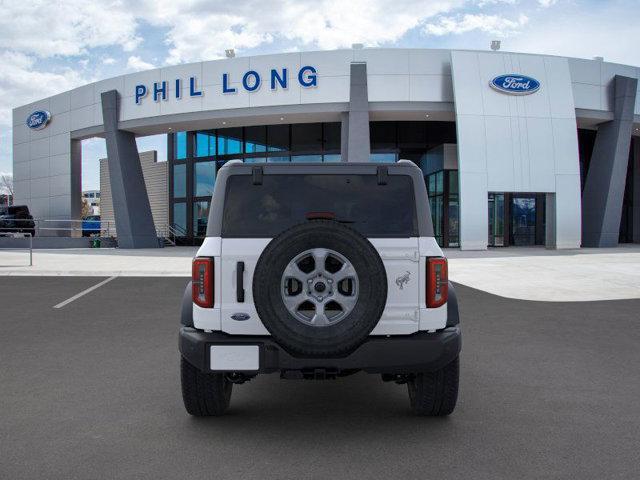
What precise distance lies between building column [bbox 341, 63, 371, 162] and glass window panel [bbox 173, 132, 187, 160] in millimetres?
15080

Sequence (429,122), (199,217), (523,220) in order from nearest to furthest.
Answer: (429,122) < (523,220) < (199,217)

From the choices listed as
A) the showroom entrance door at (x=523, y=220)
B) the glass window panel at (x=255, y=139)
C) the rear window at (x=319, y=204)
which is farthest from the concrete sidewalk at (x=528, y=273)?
the glass window panel at (x=255, y=139)

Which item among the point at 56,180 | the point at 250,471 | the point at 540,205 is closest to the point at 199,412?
the point at 250,471

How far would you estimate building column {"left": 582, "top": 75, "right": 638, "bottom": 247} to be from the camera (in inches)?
1065

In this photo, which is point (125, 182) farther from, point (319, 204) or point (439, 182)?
point (319, 204)

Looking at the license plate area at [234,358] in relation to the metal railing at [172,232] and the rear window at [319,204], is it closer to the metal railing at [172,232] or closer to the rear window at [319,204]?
the rear window at [319,204]

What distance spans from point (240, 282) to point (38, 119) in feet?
116

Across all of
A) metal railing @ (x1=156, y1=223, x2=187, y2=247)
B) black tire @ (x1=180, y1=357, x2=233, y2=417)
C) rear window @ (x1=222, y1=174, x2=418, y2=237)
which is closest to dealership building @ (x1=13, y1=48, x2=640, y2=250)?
metal railing @ (x1=156, y1=223, x2=187, y2=247)

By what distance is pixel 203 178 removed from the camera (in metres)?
35.4

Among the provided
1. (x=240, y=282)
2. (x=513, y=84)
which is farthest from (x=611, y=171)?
(x=240, y=282)

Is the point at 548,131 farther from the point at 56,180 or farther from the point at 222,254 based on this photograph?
the point at 56,180

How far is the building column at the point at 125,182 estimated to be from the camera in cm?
2902

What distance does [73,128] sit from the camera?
31750 mm

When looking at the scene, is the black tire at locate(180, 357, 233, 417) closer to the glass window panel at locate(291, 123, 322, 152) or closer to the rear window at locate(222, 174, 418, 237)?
the rear window at locate(222, 174, 418, 237)
